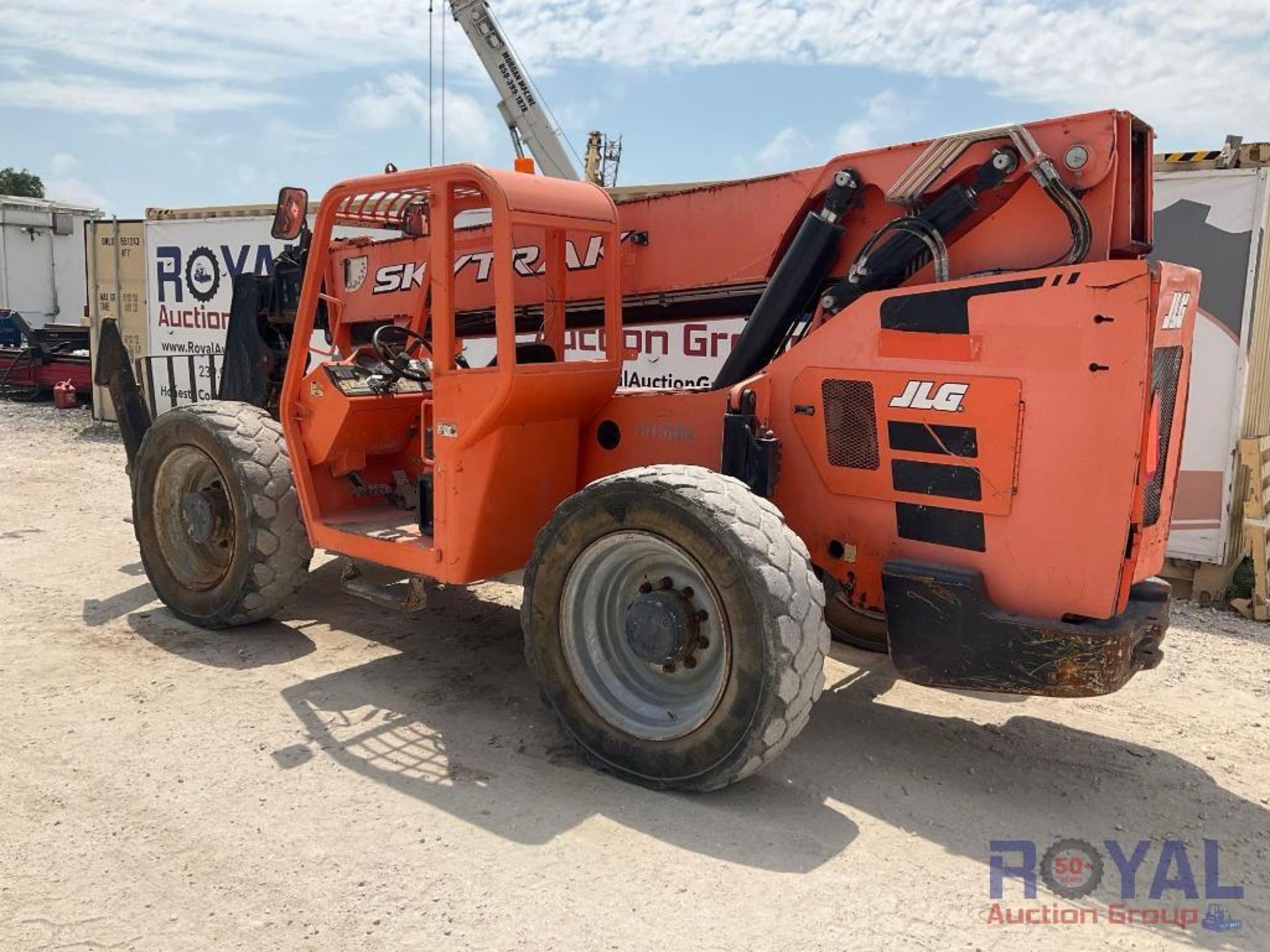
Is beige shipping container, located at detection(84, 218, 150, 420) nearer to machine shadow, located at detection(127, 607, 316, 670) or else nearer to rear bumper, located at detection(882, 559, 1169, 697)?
machine shadow, located at detection(127, 607, 316, 670)

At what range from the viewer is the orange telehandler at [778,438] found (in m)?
3.71

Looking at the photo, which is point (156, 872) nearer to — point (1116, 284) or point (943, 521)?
point (943, 521)

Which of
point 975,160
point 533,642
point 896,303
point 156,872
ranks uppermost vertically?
point 975,160

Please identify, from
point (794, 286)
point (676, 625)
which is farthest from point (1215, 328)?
point (676, 625)

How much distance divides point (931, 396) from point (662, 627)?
1.35m

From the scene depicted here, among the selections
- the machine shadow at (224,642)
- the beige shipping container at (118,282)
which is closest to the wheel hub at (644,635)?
the machine shadow at (224,642)

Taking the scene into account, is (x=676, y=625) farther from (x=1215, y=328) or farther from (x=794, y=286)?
(x=1215, y=328)

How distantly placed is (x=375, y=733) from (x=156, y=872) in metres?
1.24

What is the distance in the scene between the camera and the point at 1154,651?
157 inches

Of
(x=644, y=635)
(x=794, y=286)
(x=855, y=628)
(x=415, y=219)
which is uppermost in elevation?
(x=415, y=219)

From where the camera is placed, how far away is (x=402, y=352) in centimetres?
592

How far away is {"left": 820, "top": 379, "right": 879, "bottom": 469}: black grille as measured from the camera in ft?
13.6

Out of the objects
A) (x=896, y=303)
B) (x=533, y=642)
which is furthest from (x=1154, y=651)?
(x=533, y=642)

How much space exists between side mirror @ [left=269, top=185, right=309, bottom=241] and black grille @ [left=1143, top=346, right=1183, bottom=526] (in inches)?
161
